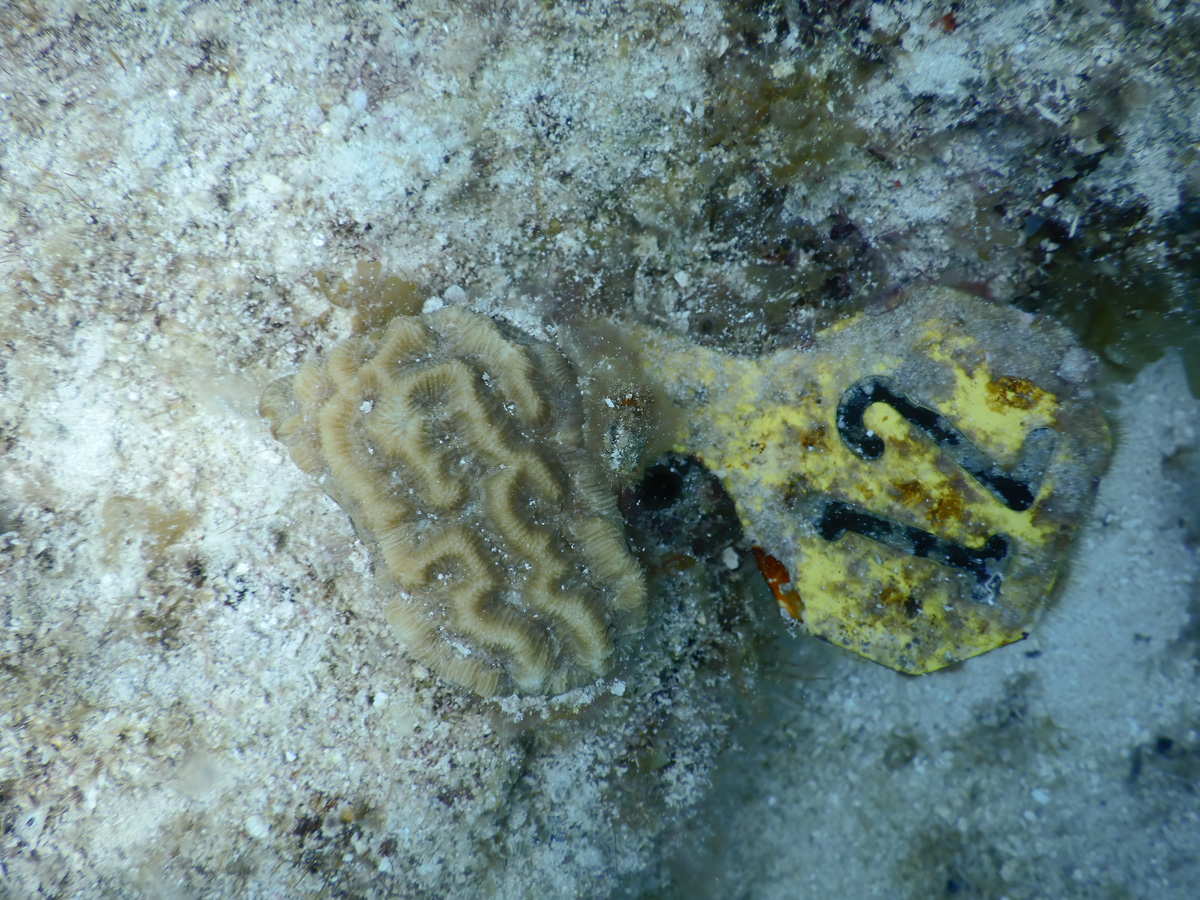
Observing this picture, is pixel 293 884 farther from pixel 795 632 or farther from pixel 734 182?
pixel 734 182

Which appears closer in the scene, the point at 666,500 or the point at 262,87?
the point at 262,87

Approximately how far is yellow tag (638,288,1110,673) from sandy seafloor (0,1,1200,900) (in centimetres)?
17

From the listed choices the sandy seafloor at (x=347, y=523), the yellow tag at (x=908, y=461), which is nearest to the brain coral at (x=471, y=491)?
the sandy seafloor at (x=347, y=523)

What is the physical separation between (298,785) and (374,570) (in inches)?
40.5

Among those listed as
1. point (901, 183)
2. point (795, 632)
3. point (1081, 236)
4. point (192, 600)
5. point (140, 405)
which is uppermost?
point (901, 183)

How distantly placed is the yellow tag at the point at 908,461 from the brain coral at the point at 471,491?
68cm

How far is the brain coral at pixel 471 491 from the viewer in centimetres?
247

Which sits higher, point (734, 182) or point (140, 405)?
point (734, 182)

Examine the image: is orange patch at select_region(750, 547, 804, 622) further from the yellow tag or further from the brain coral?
the brain coral

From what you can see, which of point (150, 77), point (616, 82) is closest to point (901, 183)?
point (616, 82)

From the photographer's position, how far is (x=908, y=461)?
2.78 metres

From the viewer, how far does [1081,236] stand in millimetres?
2451

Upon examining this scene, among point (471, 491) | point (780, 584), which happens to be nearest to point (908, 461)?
point (780, 584)

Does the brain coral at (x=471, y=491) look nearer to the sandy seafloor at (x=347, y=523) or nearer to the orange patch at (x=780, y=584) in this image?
the sandy seafloor at (x=347, y=523)
